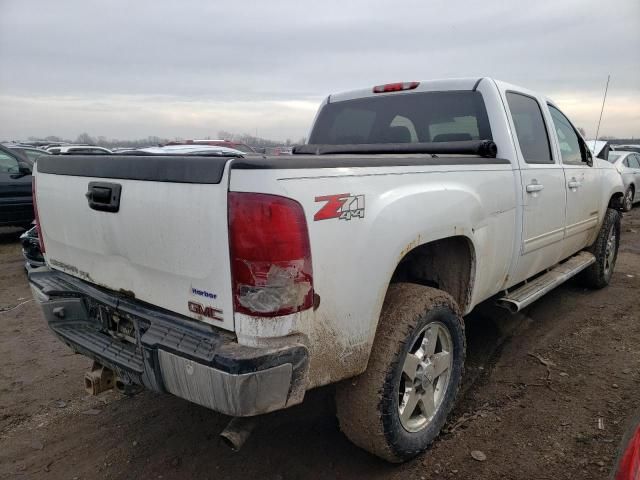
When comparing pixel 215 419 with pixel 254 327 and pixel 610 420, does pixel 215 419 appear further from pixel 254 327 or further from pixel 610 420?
pixel 610 420

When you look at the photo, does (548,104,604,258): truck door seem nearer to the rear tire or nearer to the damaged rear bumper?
the rear tire

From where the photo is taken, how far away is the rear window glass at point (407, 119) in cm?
357

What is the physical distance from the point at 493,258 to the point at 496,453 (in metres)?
1.13

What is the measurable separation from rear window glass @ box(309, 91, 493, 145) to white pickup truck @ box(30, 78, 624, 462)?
0.04 metres

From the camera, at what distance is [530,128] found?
3.81 metres

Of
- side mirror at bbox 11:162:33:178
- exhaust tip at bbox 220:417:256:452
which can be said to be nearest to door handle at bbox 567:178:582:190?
exhaust tip at bbox 220:417:256:452

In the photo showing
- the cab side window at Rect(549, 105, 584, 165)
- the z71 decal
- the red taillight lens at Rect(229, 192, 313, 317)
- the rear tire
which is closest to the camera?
the red taillight lens at Rect(229, 192, 313, 317)

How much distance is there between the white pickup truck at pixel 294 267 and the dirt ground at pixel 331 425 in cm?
33

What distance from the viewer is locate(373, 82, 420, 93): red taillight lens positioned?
12.7 ft

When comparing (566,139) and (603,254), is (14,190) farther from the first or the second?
(603,254)

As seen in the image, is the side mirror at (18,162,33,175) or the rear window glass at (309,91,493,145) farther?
the side mirror at (18,162,33,175)

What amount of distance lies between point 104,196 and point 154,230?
1.23ft

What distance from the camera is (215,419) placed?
10.1 ft

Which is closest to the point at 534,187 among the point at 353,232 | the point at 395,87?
the point at 395,87
